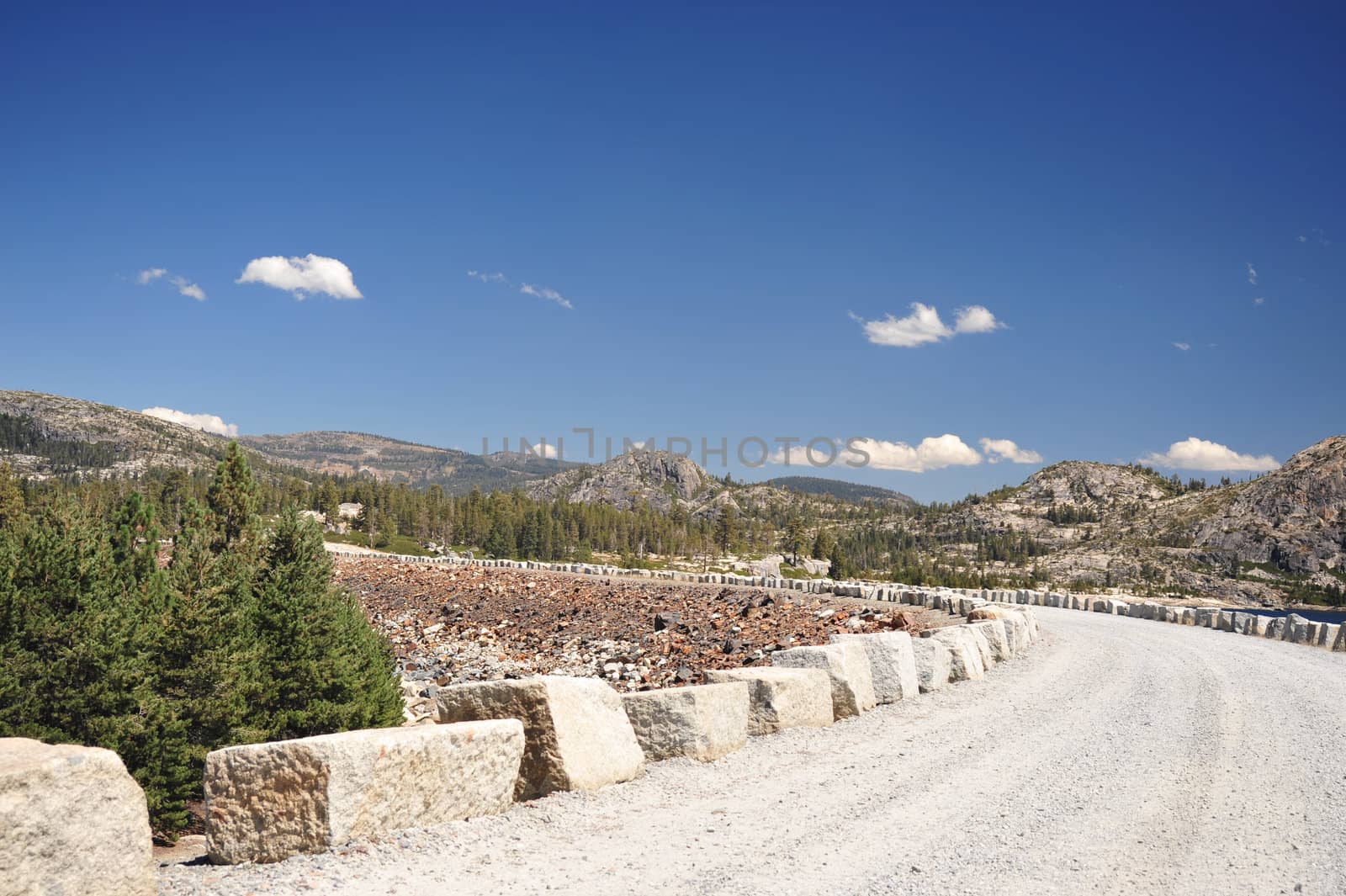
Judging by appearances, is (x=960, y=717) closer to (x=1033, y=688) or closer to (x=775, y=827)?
(x=1033, y=688)

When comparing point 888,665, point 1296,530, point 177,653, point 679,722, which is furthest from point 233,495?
point 1296,530

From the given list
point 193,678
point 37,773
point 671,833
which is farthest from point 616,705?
point 193,678

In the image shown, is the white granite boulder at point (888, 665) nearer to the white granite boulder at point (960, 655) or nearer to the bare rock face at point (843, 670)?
the bare rock face at point (843, 670)

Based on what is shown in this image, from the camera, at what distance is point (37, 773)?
19.4 feet

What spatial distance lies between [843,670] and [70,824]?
1081cm

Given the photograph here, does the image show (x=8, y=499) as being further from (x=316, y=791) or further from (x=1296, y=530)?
(x=1296, y=530)

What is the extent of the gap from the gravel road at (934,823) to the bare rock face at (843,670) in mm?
381

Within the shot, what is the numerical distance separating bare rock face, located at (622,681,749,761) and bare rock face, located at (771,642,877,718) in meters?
3.19

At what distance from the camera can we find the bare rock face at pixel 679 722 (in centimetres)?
1070

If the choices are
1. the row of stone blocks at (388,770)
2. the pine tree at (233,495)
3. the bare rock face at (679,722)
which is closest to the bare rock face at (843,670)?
the row of stone blocks at (388,770)

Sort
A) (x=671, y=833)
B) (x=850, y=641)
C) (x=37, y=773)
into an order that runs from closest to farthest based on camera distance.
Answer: (x=37, y=773)
(x=671, y=833)
(x=850, y=641)

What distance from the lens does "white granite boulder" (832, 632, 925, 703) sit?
15.1 metres

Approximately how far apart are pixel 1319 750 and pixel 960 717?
4966 mm

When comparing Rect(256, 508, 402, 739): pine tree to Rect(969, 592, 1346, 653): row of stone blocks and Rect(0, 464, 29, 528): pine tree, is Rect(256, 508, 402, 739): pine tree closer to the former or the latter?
Rect(969, 592, 1346, 653): row of stone blocks
